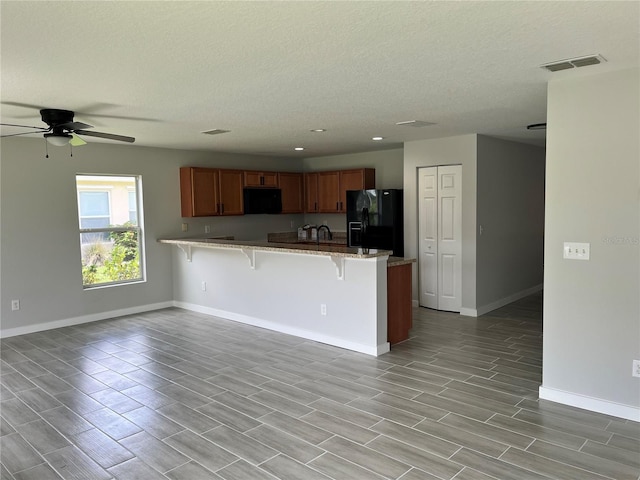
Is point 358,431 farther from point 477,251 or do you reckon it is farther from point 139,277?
point 139,277

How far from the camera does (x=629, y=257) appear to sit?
3096 millimetres

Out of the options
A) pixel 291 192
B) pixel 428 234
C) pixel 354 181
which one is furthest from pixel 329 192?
pixel 428 234

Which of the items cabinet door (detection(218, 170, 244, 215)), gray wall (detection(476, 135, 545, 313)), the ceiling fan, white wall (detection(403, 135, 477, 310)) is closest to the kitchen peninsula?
cabinet door (detection(218, 170, 244, 215))

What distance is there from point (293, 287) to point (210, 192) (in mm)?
2582

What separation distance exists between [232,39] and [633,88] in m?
2.57

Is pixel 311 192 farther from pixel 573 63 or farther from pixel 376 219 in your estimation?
pixel 573 63

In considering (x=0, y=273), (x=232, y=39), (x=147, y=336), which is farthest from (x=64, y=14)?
(x=0, y=273)

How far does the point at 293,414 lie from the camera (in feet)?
11.0

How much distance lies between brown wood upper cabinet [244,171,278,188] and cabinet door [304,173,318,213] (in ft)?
2.17

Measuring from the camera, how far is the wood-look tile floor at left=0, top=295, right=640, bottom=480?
268 centimetres

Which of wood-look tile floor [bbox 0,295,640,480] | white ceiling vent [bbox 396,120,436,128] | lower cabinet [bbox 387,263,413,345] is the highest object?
white ceiling vent [bbox 396,120,436,128]

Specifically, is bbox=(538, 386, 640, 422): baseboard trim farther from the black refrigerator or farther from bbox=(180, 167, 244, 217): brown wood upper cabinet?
bbox=(180, 167, 244, 217): brown wood upper cabinet

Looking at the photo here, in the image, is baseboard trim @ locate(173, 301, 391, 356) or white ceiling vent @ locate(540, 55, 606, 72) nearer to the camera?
white ceiling vent @ locate(540, 55, 606, 72)

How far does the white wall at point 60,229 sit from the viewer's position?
5.46m
